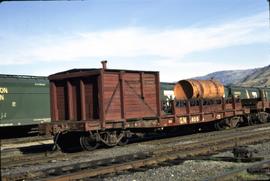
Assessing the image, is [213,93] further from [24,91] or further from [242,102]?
[24,91]

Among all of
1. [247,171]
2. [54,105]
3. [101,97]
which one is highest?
[101,97]

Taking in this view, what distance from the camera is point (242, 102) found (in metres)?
29.6

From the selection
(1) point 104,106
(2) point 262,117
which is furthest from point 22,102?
(2) point 262,117

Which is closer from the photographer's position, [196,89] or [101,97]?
[101,97]

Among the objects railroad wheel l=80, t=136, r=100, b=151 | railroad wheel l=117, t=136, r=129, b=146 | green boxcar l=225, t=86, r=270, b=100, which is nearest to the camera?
railroad wheel l=80, t=136, r=100, b=151

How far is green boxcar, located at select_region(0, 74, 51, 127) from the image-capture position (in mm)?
23609

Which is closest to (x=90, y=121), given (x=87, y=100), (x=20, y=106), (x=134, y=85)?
(x=87, y=100)

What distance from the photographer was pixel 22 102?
2456cm

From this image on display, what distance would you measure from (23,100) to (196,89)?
30.9 ft

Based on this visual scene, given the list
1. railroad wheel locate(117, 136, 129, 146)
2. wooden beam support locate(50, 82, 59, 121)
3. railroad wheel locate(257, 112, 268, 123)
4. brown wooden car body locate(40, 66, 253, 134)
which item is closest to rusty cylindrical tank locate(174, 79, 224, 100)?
railroad wheel locate(257, 112, 268, 123)

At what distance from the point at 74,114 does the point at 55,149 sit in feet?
5.22

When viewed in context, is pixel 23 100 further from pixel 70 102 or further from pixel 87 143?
pixel 87 143

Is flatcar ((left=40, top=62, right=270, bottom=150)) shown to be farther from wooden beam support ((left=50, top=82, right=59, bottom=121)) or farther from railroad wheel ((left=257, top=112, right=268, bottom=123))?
railroad wheel ((left=257, top=112, right=268, bottom=123))

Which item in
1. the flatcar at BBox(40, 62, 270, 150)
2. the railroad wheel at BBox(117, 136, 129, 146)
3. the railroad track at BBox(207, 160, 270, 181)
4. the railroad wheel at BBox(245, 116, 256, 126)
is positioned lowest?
the railroad track at BBox(207, 160, 270, 181)
